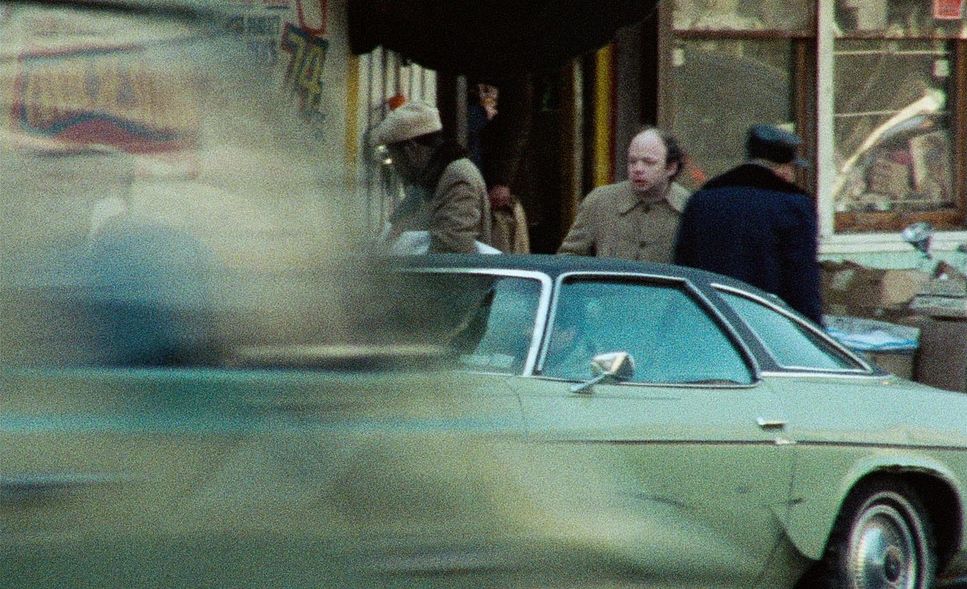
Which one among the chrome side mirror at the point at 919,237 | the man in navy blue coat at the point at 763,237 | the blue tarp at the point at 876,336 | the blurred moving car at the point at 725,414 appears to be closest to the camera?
the blurred moving car at the point at 725,414

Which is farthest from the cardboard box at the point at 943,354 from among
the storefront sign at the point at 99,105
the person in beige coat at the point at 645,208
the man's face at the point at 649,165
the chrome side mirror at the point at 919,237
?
the storefront sign at the point at 99,105

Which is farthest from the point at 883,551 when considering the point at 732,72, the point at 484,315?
the point at 732,72

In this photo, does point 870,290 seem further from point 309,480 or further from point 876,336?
point 309,480

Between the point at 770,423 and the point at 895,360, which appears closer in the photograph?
the point at 770,423

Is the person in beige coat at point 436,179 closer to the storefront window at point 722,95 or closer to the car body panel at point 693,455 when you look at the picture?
the car body panel at point 693,455

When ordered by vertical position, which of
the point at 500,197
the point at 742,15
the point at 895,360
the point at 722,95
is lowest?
the point at 895,360

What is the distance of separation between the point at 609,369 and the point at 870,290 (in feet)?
20.2

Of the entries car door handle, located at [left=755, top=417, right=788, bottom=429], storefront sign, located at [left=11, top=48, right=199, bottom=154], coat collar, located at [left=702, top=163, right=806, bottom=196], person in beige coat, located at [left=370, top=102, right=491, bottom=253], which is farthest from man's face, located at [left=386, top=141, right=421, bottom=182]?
storefront sign, located at [left=11, top=48, right=199, bottom=154]

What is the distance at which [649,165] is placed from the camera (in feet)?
27.2

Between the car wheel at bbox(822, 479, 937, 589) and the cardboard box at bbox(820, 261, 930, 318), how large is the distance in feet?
13.4

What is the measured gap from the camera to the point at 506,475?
10.5ft

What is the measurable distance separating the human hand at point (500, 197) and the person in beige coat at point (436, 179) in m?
2.35

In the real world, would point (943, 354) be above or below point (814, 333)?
below

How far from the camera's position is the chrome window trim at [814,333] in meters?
6.42
